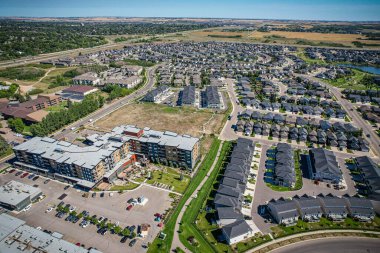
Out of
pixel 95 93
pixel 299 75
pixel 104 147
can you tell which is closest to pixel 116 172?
pixel 104 147

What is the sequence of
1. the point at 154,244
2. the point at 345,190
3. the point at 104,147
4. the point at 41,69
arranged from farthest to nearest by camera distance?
the point at 41,69
the point at 104,147
the point at 345,190
the point at 154,244

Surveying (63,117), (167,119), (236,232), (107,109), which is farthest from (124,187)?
(107,109)

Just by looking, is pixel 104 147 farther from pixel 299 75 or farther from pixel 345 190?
pixel 299 75

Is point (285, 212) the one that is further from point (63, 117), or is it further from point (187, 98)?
point (63, 117)

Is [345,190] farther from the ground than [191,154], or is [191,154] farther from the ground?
[191,154]

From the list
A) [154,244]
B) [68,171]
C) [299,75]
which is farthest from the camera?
[299,75]

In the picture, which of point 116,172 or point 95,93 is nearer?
point 116,172

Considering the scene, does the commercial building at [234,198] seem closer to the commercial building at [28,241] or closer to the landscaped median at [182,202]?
the landscaped median at [182,202]
